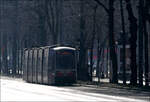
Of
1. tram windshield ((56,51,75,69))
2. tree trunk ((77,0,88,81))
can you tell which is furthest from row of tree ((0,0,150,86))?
tram windshield ((56,51,75,69))

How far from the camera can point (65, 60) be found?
44.7m

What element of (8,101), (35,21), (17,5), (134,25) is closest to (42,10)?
(35,21)

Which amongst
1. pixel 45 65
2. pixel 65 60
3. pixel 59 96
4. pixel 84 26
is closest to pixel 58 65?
pixel 65 60

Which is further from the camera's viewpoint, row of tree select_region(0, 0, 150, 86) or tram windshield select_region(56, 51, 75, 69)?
tram windshield select_region(56, 51, 75, 69)

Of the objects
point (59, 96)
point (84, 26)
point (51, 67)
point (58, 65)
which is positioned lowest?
point (59, 96)

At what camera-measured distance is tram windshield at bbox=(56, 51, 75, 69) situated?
44.4 metres

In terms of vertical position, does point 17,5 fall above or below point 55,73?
above

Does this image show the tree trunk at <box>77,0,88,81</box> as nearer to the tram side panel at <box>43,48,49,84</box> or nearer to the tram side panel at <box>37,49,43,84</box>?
the tram side panel at <box>37,49,43,84</box>

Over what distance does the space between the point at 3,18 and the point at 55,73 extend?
3573cm

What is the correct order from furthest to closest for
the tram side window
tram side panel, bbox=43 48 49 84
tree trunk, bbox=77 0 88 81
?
tree trunk, bbox=77 0 88 81, tram side panel, bbox=43 48 49 84, the tram side window

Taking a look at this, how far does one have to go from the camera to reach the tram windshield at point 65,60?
44.4m

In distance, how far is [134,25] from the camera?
40688mm

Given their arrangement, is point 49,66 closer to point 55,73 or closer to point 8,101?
point 55,73

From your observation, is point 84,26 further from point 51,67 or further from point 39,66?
point 51,67
